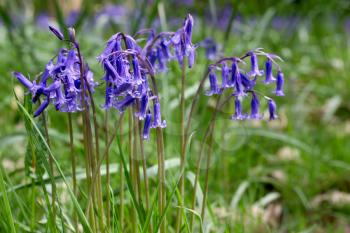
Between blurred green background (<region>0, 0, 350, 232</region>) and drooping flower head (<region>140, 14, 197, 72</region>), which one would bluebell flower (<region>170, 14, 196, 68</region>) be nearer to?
drooping flower head (<region>140, 14, 197, 72</region>)

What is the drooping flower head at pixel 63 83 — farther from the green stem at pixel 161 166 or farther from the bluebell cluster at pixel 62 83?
the green stem at pixel 161 166

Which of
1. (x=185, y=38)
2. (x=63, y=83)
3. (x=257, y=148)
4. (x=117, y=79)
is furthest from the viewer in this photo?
(x=257, y=148)

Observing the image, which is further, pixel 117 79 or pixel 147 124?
pixel 147 124

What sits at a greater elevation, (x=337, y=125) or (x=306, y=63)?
(x=306, y=63)

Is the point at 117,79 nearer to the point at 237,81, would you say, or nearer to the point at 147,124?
the point at 147,124

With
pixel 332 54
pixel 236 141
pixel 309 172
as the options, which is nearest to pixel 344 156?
pixel 309 172

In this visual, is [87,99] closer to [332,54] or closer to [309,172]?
[309,172]

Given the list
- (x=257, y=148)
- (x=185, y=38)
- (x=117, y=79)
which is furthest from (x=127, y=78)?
(x=257, y=148)

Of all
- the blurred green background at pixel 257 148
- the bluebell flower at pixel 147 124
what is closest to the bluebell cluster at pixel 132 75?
the bluebell flower at pixel 147 124

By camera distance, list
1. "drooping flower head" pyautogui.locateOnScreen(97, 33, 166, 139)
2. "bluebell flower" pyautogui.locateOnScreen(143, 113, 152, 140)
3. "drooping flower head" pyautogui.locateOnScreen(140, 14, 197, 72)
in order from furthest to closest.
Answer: "drooping flower head" pyautogui.locateOnScreen(140, 14, 197, 72)
"bluebell flower" pyautogui.locateOnScreen(143, 113, 152, 140)
"drooping flower head" pyautogui.locateOnScreen(97, 33, 166, 139)

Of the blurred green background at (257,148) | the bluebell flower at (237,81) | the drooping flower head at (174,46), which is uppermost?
the drooping flower head at (174,46)

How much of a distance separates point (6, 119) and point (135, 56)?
3.35 m

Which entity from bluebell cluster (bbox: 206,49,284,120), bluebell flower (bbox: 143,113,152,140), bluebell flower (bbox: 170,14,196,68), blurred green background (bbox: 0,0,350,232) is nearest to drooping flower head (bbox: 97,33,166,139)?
bluebell flower (bbox: 143,113,152,140)

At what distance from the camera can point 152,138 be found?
13.4 feet
